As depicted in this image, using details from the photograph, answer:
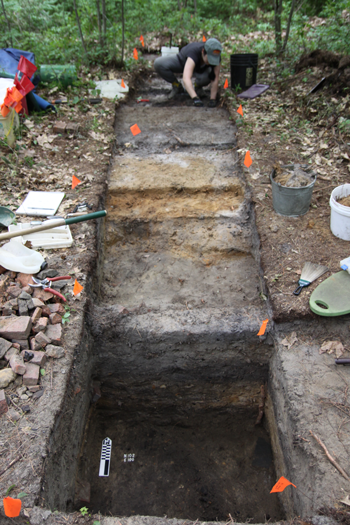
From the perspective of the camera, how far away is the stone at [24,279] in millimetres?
3153

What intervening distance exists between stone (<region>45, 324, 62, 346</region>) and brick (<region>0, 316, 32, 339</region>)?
0.50 ft

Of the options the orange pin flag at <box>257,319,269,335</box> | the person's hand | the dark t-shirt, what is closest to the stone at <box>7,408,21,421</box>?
the orange pin flag at <box>257,319,269,335</box>

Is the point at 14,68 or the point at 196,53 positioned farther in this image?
the point at 196,53

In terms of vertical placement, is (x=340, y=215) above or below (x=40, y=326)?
above

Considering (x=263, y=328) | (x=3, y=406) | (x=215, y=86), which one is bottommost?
(x=263, y=328)

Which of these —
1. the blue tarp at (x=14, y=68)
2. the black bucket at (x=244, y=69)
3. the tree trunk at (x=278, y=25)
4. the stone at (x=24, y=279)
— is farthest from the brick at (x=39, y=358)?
the tree trunk at (x=278, y=25)

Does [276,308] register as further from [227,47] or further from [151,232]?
[227,47]

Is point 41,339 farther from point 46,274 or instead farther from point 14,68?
point 14,68

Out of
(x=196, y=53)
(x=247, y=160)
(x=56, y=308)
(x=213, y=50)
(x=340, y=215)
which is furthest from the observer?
(x=196, y=53)

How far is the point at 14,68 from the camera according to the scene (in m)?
5.51

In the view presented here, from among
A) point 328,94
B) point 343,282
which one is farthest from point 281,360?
point 328,94

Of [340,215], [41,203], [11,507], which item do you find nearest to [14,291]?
[41,203]

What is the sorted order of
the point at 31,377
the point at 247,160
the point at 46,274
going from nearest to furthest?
the point at 31,377, the point at 46,274, the point at 247,160

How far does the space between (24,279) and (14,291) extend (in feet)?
0.62
